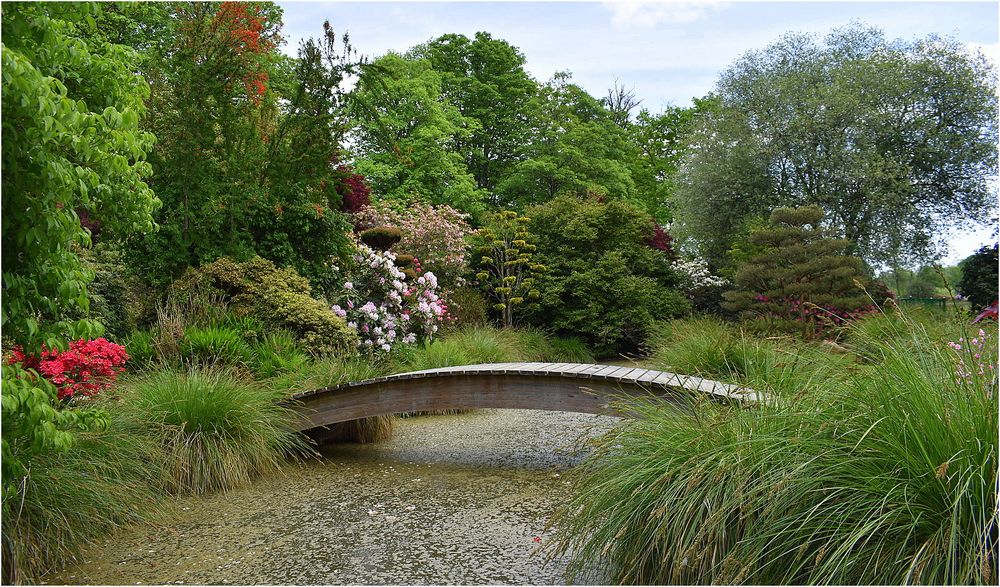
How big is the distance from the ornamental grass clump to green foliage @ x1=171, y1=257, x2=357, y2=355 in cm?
437

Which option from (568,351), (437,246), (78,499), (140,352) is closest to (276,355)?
(140,352)

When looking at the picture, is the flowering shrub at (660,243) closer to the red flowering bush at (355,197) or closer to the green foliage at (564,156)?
the green foliage at (564,156)

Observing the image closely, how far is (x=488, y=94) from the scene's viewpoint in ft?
63.0

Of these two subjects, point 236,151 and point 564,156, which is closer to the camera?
point 236,151

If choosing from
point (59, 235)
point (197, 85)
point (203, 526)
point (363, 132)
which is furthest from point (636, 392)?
point (363, 132)

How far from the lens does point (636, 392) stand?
4793 mm

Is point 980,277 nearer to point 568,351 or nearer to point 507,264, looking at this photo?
point 568,351

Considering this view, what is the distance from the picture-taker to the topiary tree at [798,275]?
9.82m

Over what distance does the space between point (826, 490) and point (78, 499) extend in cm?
319

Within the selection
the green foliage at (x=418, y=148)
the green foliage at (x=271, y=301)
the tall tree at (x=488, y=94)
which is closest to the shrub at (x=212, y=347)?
the green foliage at (x=271, y=301)

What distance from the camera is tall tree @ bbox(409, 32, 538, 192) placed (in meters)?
19.2

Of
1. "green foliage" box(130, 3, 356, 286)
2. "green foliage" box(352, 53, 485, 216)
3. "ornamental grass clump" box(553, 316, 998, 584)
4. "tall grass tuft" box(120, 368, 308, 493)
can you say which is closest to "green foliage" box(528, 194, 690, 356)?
"green foliage" box(130, 3, 356, 286)

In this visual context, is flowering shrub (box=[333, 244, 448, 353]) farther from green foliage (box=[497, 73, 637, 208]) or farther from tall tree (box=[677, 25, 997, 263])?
green foliage (box=[497, 73, 637, 208])

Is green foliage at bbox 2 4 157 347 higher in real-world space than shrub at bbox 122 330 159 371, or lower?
higher
